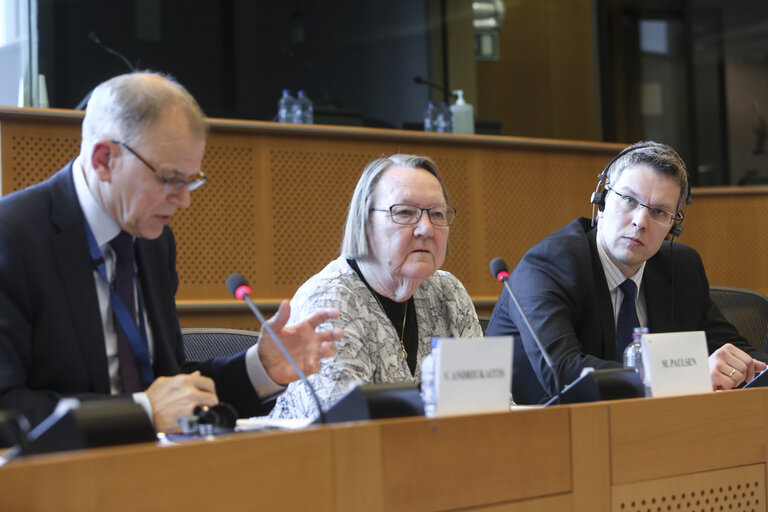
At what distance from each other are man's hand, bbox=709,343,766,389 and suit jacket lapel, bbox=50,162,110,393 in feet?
4.41

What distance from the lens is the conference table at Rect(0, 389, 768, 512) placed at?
107 cm

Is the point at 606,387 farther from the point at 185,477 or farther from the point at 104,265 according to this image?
the point at 104,265

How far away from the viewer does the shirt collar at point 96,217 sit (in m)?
1.73

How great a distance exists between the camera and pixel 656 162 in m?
2.53

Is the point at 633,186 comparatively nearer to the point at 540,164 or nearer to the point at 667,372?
the point at 667,372

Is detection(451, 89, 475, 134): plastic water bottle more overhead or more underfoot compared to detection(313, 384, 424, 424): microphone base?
more overhead

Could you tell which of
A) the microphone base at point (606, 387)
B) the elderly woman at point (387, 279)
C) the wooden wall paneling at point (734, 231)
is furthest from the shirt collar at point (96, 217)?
the wooden wall paneling at point (734, 231)

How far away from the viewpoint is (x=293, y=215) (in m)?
4.29

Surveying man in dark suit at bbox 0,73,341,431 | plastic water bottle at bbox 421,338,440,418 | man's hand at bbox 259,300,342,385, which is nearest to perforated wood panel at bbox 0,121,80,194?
man in dark suit at bbox 0,73,341,431

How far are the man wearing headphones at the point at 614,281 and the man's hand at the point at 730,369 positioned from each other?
0.20 meters

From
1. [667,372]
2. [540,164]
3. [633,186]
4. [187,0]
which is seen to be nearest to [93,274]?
[667,372]

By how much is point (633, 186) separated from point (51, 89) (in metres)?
4.11

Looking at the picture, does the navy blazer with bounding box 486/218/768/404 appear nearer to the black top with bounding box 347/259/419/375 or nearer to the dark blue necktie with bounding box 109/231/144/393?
the black top with bounding box 347/259/419/375

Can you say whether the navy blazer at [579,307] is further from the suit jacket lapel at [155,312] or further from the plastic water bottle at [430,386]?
the suit jacket lapel at [155,312]
